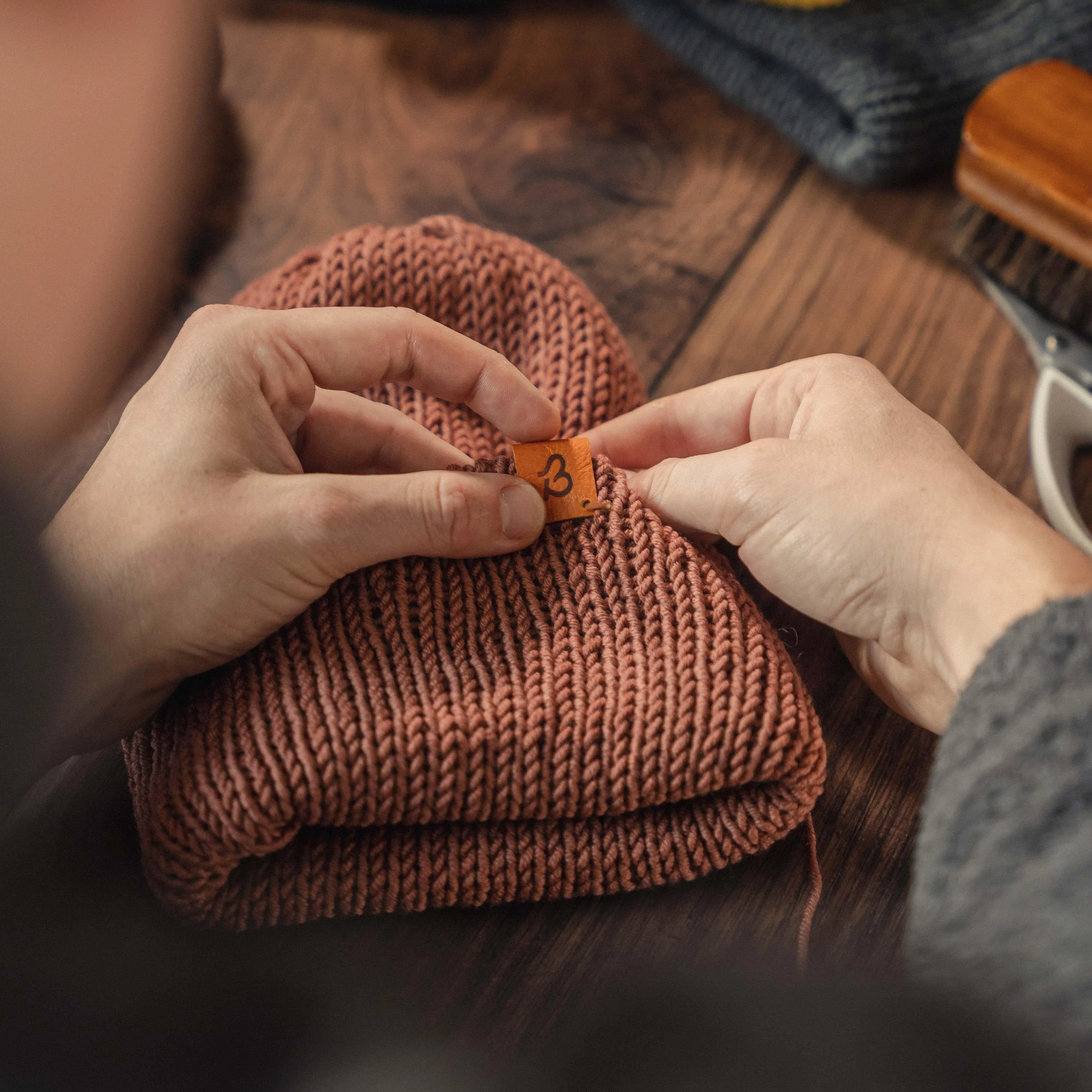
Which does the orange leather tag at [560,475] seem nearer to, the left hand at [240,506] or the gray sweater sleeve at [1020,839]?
the left hand at [240,506]

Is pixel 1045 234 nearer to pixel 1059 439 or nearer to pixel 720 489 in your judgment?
pixel 1059 439

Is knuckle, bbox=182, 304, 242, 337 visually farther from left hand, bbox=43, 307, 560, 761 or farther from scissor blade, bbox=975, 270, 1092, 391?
scissor blade, bbox=975, 270, 1092, 391

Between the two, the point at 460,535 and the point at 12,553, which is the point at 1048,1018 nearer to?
the point at 460,535

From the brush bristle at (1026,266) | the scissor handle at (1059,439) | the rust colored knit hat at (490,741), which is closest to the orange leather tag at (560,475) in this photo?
the rust colored knit hat at (490,741)

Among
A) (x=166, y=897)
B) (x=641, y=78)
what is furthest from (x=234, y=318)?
(x=641, y=78)

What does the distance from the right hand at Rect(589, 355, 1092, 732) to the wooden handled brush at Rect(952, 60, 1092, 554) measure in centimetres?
20

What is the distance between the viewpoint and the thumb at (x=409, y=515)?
19.5 inches

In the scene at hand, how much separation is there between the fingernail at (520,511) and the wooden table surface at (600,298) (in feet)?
0.62

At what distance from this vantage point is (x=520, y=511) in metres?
0.54

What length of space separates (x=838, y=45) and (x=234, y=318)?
2.13ft

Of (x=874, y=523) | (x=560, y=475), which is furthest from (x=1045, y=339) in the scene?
(x=560, y=475)

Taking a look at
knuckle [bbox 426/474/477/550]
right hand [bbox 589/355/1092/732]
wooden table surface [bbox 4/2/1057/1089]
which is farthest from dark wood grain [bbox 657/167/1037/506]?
knuckle [bbox 426/474/477/550]

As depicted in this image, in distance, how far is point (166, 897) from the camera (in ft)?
1.73

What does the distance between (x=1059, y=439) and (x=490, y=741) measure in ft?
1.71
